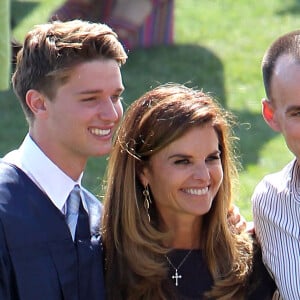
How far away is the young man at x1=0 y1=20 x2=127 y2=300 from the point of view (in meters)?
4.00

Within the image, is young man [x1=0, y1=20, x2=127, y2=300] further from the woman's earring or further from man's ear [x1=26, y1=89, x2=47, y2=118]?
the woman's earring

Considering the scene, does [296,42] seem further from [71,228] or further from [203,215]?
[71,228]

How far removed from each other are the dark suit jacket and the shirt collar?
0.02m

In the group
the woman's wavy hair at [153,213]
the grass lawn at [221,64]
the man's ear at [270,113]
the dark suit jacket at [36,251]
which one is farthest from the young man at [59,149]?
the grass lawn at [221,64]

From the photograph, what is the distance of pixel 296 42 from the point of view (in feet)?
14.6

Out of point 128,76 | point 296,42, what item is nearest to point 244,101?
point 128,76

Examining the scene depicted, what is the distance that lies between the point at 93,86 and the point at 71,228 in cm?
52

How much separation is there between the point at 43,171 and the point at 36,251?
294mm

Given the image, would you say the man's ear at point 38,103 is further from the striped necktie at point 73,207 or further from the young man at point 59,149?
the striped necktie at point 73,207

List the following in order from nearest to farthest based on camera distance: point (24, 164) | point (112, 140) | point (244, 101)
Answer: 1. point (24, 164)
2. point (112, 140)
3. point (244, 101)

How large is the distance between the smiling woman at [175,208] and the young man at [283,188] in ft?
0.33

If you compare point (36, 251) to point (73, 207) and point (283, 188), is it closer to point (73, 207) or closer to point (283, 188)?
point (73, 207)

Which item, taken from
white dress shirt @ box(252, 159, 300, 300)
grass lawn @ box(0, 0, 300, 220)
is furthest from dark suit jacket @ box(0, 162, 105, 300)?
grass lawn @ box(0, 0, 300, 220)

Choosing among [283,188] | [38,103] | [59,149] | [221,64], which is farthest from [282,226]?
[221,64]
